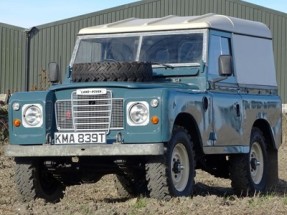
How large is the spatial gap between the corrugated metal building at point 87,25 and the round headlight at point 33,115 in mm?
22982

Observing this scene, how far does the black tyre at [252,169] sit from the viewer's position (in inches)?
490

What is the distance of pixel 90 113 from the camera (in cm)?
1037

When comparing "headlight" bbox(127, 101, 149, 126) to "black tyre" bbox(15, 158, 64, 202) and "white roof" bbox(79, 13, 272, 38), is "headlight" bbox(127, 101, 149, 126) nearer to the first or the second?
"black tyre" bbox(15, 158, 64, 202)

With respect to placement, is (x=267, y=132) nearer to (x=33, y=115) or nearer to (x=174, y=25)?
(x=174, y=25)

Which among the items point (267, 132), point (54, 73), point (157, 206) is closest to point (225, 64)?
point (54, 73)

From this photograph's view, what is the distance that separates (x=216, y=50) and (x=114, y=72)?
5.75 ft

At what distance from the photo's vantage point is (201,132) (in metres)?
11.0

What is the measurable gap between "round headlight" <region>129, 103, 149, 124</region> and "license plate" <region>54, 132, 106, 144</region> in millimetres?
414

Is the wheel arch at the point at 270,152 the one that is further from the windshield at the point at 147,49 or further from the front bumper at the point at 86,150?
the front bumper at the point at 86,150

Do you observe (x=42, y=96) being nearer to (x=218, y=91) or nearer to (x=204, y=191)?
(x=218, y=91)

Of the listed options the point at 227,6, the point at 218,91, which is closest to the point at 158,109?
the point at 218,91

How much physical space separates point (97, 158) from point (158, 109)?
3.55 ft

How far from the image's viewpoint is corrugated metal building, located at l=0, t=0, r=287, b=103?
110 ft

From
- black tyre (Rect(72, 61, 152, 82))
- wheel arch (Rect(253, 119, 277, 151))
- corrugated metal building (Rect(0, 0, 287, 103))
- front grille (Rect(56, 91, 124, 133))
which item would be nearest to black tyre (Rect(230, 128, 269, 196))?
wheel arch (Rect(253, 119, 277, 151))
